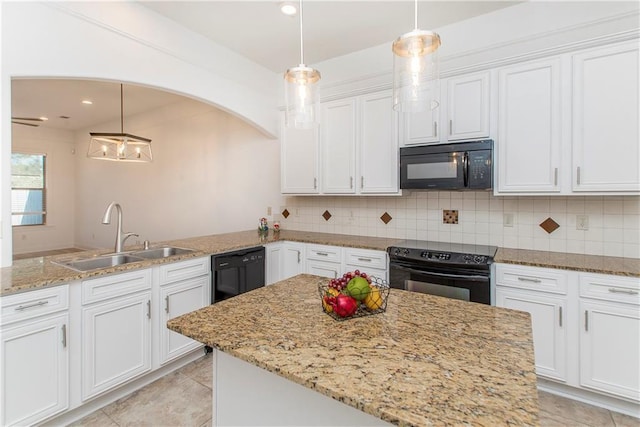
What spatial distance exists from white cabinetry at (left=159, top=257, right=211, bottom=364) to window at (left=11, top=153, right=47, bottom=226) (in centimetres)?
698

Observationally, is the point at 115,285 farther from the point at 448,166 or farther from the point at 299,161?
the point at 448,166

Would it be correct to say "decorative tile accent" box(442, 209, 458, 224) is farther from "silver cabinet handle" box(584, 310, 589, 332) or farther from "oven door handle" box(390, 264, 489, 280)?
"silver cabinet handle" box(584, 310, 589, 332)

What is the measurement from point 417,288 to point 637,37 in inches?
90.5

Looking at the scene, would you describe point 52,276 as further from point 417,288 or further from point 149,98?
point 149,98

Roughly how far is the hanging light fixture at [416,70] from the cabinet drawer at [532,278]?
1.55m

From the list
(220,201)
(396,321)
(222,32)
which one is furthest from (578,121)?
(220,201)

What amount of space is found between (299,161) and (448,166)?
1.71 m

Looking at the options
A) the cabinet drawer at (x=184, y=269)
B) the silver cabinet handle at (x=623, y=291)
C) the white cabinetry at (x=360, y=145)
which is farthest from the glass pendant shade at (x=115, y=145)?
the silver cabinet handle at (x=623, y=291)

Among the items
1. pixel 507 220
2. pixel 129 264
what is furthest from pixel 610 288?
pixel 129 264

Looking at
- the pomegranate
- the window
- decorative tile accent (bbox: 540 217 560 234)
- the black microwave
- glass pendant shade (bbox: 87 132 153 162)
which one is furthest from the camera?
the window

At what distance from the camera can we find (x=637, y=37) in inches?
83.0

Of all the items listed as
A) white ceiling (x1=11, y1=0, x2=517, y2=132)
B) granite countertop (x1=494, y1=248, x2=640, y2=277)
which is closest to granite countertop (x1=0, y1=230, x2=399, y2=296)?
granite countertop (x1=494, y1=248, x2=640, y2=277)

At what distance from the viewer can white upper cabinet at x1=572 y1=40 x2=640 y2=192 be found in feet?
7.00

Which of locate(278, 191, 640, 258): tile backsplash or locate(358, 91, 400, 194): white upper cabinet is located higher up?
locate(358, 91, 400, 194): white upper cabinet
